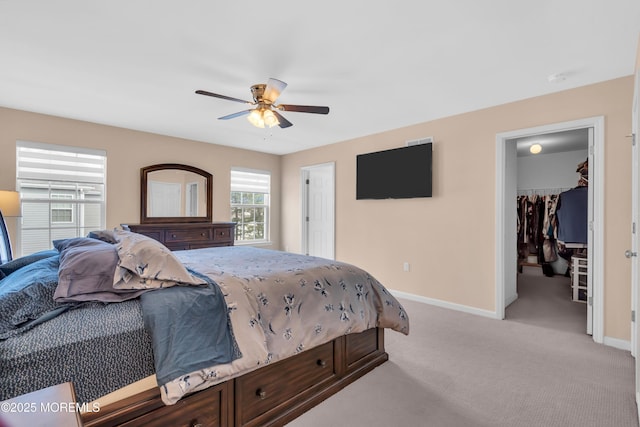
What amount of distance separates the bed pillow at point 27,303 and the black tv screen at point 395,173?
12.5 ft

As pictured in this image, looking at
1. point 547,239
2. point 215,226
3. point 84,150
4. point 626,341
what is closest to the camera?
point 626,341

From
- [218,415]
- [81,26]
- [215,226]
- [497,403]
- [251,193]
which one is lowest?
[497,403]

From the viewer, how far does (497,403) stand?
1928 mm

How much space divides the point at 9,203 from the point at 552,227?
8.08 metres

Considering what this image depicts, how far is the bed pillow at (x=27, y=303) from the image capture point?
3.66ft

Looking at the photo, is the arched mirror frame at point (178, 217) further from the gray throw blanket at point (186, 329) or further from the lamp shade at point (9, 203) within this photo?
the gray throw blanket at point (186, 329)

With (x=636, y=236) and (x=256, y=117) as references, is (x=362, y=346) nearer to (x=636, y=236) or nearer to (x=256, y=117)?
(x=636, y=236)

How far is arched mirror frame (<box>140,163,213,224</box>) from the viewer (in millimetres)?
4473

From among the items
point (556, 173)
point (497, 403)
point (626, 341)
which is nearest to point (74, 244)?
point (497, 403)

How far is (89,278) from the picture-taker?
139 cm

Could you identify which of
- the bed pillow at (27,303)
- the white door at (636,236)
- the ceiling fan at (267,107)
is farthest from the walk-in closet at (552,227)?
the bed pillow at (27,303)

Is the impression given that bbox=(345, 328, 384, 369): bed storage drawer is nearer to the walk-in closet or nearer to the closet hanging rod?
Answer: the walk-in closet

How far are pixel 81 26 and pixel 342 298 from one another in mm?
2595

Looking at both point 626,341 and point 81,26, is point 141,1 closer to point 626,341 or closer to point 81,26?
A: point 81,26
